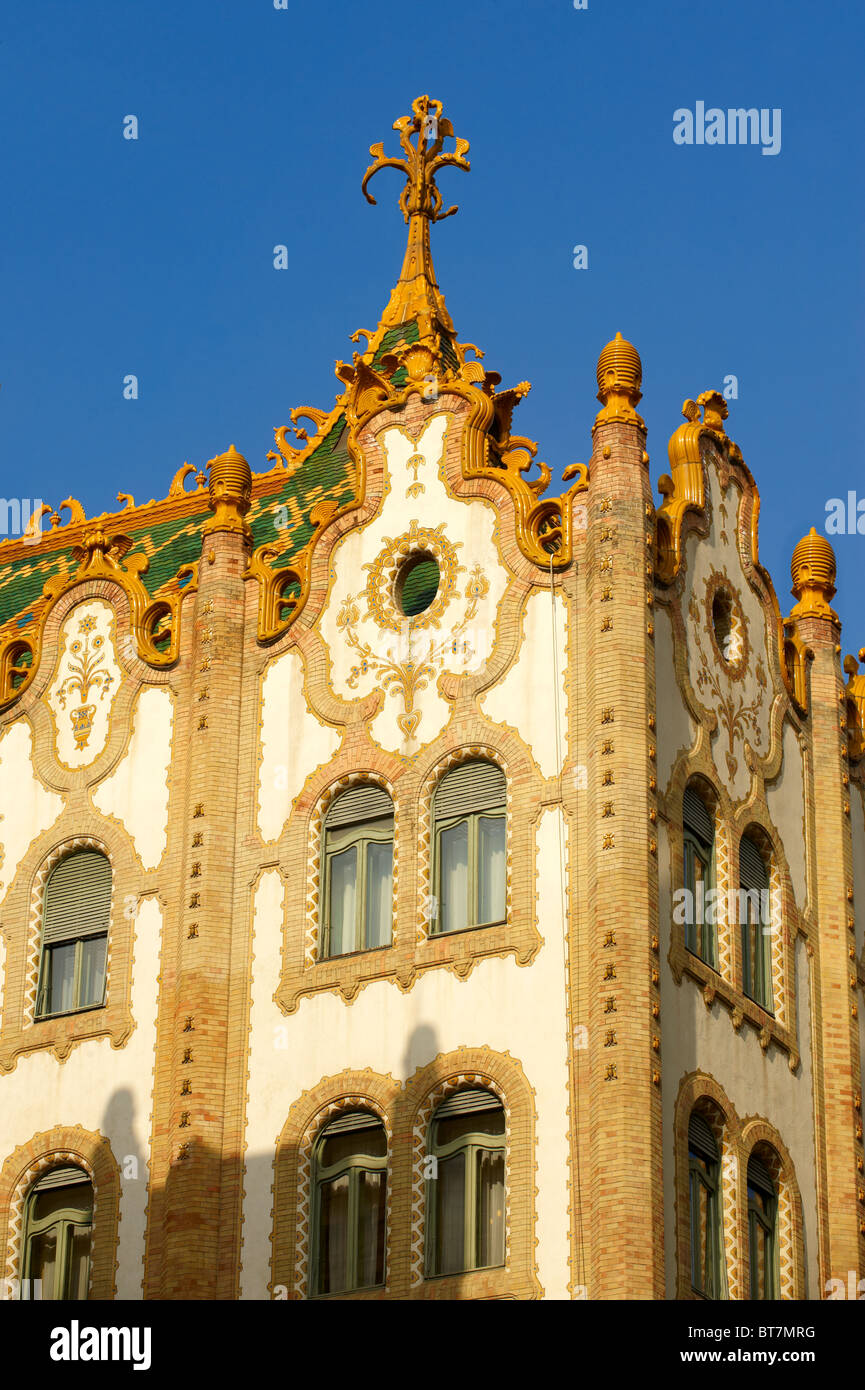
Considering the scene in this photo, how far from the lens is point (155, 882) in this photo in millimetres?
37844

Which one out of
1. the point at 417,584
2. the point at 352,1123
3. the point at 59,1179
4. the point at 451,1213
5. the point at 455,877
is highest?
the point at 417,584

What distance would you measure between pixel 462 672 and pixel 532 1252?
763 cm

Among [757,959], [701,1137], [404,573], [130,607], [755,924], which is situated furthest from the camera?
[130,607]

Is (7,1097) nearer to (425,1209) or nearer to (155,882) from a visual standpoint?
(155,882)

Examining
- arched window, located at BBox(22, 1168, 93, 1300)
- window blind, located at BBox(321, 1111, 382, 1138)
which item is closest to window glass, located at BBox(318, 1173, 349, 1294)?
window blind, located at BBox(321, 1111, 382, 1138)

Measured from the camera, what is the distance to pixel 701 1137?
34844mm

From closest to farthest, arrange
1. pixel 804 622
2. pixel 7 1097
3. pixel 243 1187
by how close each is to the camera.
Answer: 1. pixel 243 1187
2. pixel 7 1097
3. pixel 804 622

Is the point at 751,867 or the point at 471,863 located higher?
the point at 751,867

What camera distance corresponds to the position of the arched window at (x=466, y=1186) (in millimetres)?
33688

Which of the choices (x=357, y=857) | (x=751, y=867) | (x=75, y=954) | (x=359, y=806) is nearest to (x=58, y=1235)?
(x=75, y=954)

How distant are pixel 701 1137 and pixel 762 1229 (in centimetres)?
188

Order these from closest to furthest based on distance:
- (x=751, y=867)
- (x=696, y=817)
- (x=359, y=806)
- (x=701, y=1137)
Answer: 1. (x=701, y=1137)
2. (x=696, y=817)
3. (x=359, y=806)
4. (x=751, y=867)

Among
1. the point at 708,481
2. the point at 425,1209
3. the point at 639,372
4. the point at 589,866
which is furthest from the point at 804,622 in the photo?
the point at 425,1209

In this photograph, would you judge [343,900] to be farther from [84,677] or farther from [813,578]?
[813,578]
